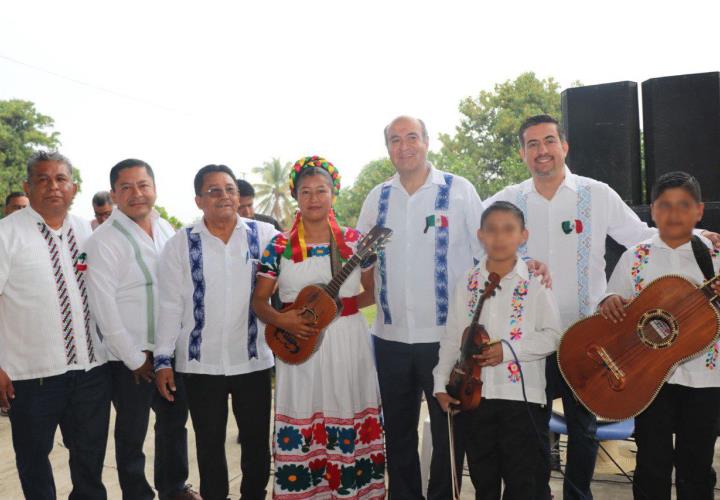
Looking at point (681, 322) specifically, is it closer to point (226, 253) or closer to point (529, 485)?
point (529, 485)

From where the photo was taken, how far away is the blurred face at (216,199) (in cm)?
317

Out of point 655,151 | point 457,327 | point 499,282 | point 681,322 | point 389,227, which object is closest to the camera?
point 681,322

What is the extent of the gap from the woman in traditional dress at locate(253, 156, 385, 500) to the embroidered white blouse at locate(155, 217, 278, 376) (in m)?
0.15

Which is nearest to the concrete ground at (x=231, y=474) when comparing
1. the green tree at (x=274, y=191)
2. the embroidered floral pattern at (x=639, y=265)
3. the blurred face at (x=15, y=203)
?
the embroidered floral pattern at (x=639, y=265)

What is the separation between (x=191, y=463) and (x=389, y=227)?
267cm

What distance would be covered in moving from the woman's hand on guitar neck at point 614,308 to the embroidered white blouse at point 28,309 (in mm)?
2608

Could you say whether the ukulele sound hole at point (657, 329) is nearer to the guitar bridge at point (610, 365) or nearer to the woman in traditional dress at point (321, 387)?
the guitar bridge at point (610, 365)

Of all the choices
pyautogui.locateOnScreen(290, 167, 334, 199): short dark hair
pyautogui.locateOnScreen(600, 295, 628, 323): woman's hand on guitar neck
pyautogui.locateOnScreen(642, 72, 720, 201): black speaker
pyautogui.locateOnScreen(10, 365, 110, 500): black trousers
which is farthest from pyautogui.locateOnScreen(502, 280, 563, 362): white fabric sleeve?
pyautogui.locateOnScreen(10, 365, 110, 500): black trousers

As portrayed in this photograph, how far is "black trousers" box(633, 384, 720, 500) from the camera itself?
2631 mm

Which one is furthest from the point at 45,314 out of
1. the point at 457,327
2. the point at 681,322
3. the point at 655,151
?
the point at 655,151

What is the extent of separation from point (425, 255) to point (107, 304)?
5.65 ft

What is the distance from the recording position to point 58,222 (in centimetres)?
311

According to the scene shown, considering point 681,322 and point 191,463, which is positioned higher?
point 681,322

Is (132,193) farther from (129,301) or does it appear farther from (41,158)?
(129,301)
